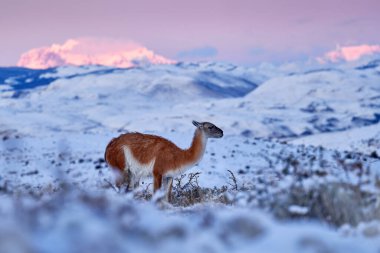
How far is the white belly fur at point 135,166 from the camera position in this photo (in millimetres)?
11266

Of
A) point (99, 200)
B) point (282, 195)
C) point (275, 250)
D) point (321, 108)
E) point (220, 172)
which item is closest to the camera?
point (275, 250)

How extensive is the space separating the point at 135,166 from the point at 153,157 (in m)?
0.46

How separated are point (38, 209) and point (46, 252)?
0.88 m

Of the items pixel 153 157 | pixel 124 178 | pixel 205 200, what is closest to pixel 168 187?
pixel 153 157

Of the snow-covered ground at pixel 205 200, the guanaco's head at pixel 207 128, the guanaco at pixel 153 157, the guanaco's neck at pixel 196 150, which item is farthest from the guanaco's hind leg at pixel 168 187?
the guanaco's head at pixel 207 128

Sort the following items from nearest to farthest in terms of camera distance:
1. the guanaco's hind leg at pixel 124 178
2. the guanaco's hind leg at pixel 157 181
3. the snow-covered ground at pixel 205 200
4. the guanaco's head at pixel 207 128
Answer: the snow-covered ground at pixel 205 200 → the guanaco's hind leg at pixel 157 181 → the guanaco's hind leg at pixel 124 178 → the guanaco's head at pixel 207 128

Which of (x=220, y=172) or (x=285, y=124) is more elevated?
(x=220, y=172)

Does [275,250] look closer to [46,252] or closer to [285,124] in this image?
[46,252]

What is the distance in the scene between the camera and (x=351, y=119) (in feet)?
415

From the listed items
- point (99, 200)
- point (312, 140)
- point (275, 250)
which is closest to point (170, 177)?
point (99, 200)

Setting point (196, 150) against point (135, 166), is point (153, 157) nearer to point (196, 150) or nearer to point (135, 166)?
point (135, 166)

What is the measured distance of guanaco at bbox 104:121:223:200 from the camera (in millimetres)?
11062

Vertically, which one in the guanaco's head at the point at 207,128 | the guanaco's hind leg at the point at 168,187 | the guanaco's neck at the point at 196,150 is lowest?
the guanaco's hind leg at the point at 168,187

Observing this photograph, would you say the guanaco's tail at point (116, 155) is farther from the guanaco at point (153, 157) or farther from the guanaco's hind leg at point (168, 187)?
the guanaco's hind leg at point (168, 187)
